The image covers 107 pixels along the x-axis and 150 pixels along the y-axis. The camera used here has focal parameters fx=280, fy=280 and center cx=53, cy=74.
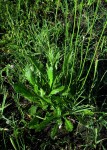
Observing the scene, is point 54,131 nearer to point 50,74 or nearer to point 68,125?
point 68,125

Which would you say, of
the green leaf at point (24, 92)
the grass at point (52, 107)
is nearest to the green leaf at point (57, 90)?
the grass at point (52, 107)

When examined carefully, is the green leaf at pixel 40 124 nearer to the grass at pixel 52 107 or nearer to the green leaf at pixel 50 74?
the grass at pixel 52 107

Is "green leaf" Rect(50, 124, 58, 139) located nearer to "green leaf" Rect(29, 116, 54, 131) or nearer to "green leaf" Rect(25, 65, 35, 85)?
"green leaf" Rect(29, 116, 54, 131)

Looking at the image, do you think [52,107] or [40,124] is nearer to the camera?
[40,124]

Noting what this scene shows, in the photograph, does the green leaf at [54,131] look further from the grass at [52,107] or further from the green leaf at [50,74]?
the green leaf at [50,74]

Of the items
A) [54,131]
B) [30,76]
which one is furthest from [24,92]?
[54,131]

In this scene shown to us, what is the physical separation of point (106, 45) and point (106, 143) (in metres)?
0.73

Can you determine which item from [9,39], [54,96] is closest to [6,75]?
[9,39]

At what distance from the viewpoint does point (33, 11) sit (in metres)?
2.25

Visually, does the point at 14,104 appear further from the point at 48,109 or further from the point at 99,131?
the point at 99,131

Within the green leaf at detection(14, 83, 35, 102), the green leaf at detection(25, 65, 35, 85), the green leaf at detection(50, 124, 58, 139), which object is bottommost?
the green leaf at detection(50, 124, 58, 139)

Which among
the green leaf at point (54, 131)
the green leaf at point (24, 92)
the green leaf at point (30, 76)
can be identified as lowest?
the green leaf at point (54, 131)

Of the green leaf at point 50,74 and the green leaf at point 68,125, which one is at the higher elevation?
the green leaf at point 50,74

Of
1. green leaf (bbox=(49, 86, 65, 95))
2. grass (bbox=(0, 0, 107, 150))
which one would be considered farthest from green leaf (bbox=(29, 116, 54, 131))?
green leaf (bbox=(49, 86, 65, 95))
